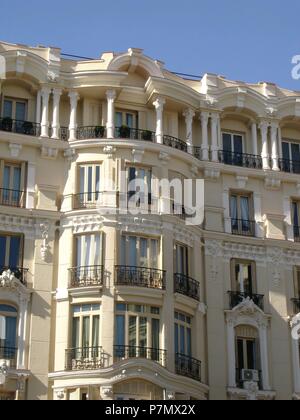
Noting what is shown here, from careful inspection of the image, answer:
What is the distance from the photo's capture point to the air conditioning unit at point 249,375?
1535 inches

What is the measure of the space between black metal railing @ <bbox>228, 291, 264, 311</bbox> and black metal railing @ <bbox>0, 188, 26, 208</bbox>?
32.0 ft

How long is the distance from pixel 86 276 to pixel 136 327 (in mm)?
2928

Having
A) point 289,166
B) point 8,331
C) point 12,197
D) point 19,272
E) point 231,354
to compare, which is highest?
point 289,166

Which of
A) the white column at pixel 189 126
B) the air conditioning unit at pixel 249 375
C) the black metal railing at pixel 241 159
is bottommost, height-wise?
the air conditioning unit at pixel 249 375

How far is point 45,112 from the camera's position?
41125 mm

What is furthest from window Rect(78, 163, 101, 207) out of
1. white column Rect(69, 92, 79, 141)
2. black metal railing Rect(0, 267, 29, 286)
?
black metal railing Rect(0, 267, 29, 286)

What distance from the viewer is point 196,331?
39.0 metres

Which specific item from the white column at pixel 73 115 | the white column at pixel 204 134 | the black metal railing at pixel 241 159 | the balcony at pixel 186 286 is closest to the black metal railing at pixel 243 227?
the black metal railing at pixel 241 159

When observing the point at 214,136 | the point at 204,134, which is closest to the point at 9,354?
the point at 204,134

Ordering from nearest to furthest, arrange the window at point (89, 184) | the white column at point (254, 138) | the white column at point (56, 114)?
the window at point (89, 184) < the white column at point (56, 114) < the white column at point (254, 138)

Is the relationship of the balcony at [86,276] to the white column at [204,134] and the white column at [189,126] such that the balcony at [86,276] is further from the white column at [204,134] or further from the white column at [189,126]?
the white column at [204,134]

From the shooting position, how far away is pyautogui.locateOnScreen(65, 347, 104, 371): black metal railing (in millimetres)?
36250

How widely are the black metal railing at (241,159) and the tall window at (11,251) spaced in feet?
34.5

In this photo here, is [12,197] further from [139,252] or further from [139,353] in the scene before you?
[139,353]
